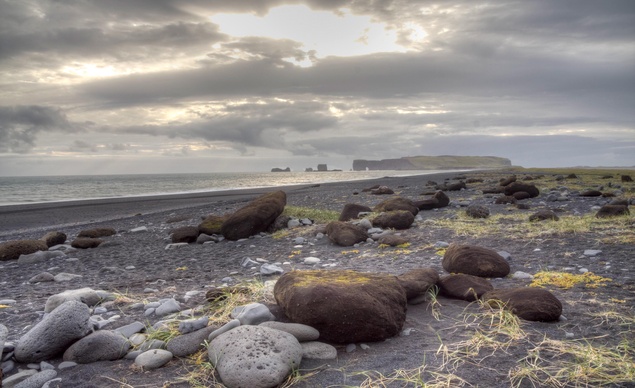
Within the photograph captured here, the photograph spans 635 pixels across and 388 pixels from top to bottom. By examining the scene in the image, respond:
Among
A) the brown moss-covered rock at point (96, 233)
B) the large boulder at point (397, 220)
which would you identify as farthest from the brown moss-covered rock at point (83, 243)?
the large boulder at point (397, 220)

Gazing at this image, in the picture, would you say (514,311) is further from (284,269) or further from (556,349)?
(284,269)

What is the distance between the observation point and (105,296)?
5.75 metres

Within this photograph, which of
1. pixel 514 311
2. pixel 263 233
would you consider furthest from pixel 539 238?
pixel 263 233

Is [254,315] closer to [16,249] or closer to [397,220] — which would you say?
[397,220]

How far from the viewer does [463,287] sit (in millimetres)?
5160

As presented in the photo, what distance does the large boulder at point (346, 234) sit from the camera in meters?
9.03

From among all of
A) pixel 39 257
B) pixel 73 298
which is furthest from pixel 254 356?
pixel 39 257

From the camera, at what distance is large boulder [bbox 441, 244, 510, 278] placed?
6.00 meters

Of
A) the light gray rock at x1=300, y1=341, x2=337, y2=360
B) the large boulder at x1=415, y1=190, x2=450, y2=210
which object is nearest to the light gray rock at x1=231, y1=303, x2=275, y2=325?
the light gray rock at x1=300, y1=341, x2=337, y2=360

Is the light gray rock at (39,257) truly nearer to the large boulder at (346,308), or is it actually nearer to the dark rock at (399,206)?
the large boulder at (346,308)

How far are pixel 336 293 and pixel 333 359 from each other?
Result: 0.63 metres

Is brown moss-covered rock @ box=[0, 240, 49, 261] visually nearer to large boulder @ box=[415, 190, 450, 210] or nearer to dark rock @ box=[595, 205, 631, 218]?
large boulder @ box=[415, 190, 450, 210]

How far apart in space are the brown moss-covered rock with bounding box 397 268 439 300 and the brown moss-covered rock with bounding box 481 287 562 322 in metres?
0.72

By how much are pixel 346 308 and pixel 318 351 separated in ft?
1.56
